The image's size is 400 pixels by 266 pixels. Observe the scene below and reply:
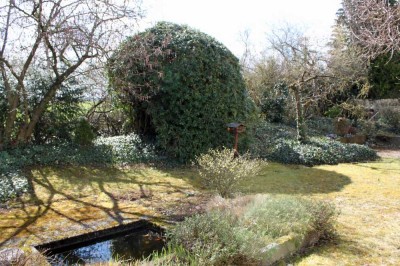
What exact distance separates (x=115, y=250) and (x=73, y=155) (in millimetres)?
4469

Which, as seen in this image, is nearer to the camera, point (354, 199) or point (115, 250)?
point (115, 250)

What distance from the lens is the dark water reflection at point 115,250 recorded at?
11.7 feet

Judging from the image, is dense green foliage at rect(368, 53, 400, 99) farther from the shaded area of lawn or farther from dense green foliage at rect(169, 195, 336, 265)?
dense green foliage at rect(169, 195, 336, 265)

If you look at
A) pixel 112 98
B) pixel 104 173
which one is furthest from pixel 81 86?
pixel 104 173

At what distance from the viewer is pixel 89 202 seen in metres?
5.36

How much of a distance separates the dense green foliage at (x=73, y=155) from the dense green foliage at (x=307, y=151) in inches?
127

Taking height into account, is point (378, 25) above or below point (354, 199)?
above

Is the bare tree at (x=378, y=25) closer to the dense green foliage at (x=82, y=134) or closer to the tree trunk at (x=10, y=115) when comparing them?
the dense green foliage at (x=82, y=134)

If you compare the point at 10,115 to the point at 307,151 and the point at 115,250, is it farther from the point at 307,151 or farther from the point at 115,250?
the point at 307,151

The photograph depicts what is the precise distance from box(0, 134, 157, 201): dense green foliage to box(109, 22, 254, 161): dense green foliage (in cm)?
70

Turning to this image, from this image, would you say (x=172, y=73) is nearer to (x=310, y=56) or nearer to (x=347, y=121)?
(x=310, y=56)

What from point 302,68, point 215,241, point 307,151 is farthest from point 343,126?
point 215,241

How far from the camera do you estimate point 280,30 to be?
57.9 ft

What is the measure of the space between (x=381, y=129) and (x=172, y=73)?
11.8 m
